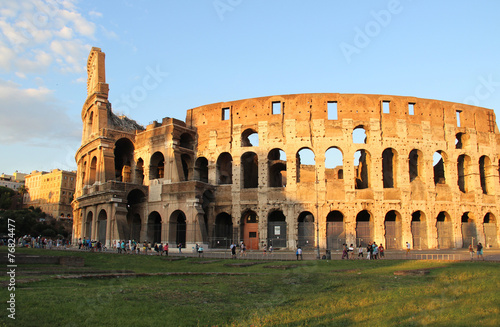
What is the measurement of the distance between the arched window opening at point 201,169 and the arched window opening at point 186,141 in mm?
1510

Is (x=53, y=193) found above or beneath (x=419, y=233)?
above

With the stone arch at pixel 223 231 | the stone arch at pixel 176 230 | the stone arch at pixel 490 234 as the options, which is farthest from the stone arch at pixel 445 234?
the stone arch at pixel 176 230

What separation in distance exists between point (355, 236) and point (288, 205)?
598 centimetres

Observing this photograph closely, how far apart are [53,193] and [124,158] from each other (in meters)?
68.9

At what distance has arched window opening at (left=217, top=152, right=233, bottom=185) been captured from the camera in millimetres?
41612

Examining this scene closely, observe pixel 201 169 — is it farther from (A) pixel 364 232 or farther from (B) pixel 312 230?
(A) pixel 364 232

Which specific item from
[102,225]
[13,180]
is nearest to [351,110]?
[102,225]

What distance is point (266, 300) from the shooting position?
12.1 metres

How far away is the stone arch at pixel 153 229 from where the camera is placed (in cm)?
4038

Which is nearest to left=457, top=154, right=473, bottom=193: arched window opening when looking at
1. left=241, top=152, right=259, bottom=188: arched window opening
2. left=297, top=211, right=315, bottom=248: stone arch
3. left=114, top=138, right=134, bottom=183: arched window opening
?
left=297, top=211, right=315, bottom=248: stone arch

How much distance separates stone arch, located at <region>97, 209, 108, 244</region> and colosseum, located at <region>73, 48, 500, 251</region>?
11 cm

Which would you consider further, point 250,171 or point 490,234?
point 250,171

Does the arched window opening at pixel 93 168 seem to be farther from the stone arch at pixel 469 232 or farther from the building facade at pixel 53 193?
the building facade at pixel 53 193

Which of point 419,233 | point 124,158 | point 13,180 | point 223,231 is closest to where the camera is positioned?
point 419,233
